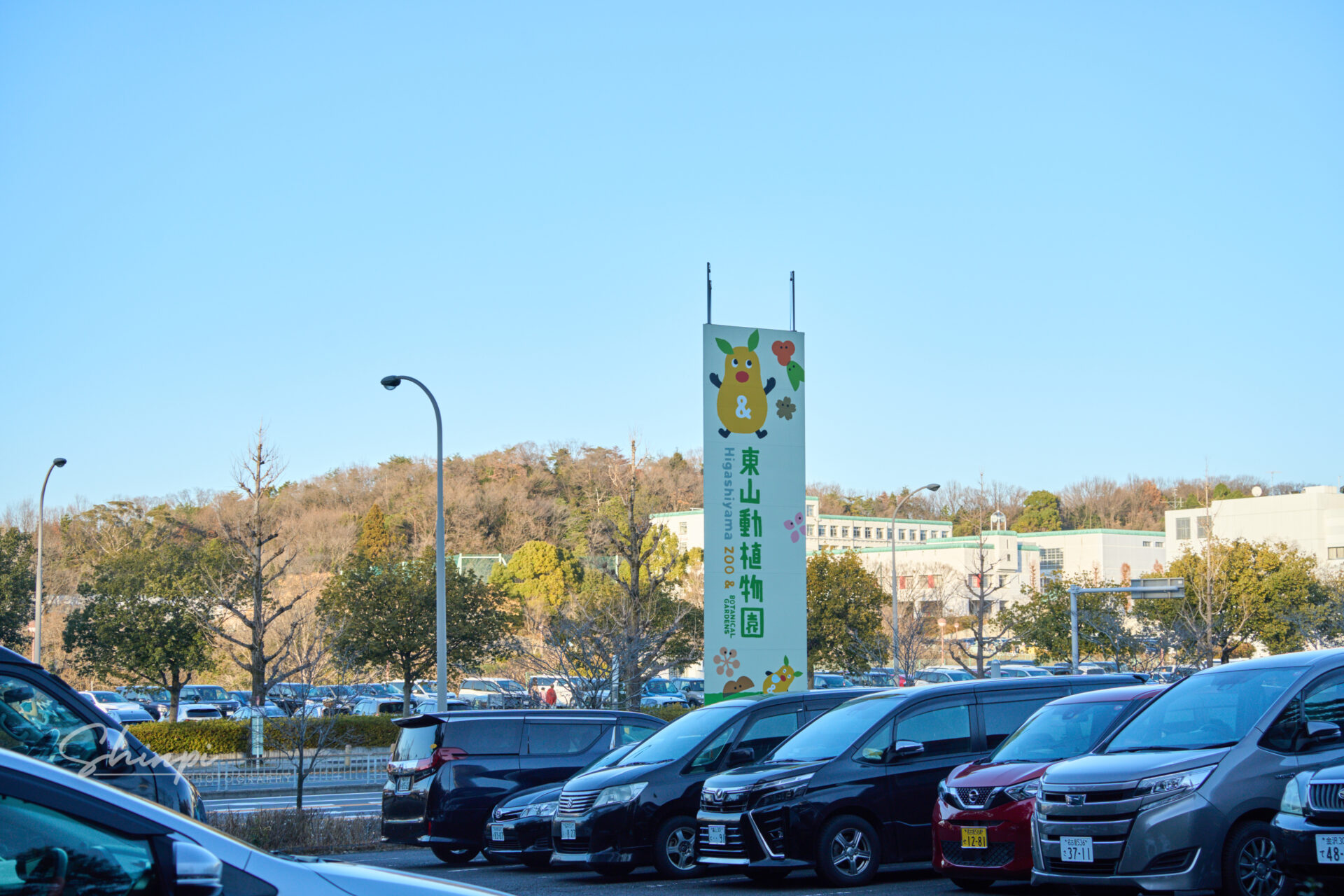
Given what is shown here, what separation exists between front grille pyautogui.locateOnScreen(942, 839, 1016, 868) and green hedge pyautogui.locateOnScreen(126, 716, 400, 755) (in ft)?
75.6

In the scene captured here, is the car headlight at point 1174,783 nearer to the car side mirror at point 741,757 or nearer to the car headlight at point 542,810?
the car side mirror at point 741,757

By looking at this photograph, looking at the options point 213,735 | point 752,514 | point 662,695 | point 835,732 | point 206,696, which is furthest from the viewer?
point 662,695

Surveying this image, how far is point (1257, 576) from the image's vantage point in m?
51.6

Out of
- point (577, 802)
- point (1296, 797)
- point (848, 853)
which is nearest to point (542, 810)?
point (577, 802)

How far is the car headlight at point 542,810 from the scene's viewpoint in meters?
13.8

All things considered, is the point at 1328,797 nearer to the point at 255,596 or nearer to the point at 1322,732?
the point at 1322,732

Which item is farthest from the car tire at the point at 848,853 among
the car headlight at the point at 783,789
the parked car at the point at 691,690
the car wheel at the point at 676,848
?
the parked car at the point at 691,690

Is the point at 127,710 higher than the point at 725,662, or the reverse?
the point at 725,662

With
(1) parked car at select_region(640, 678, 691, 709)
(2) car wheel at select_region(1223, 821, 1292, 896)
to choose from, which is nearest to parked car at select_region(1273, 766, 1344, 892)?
(2) car wheel at select_region(1223, 821, 1292, 896)

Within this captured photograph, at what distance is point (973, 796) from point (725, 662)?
48.8ft

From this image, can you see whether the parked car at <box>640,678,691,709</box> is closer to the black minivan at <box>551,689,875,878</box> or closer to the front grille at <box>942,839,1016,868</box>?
the black minivan at <box>551,689,875,878</box>

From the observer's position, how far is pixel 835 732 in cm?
1209

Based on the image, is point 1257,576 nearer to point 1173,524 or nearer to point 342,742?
point 1173,524

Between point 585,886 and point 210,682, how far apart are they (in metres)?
57.3
